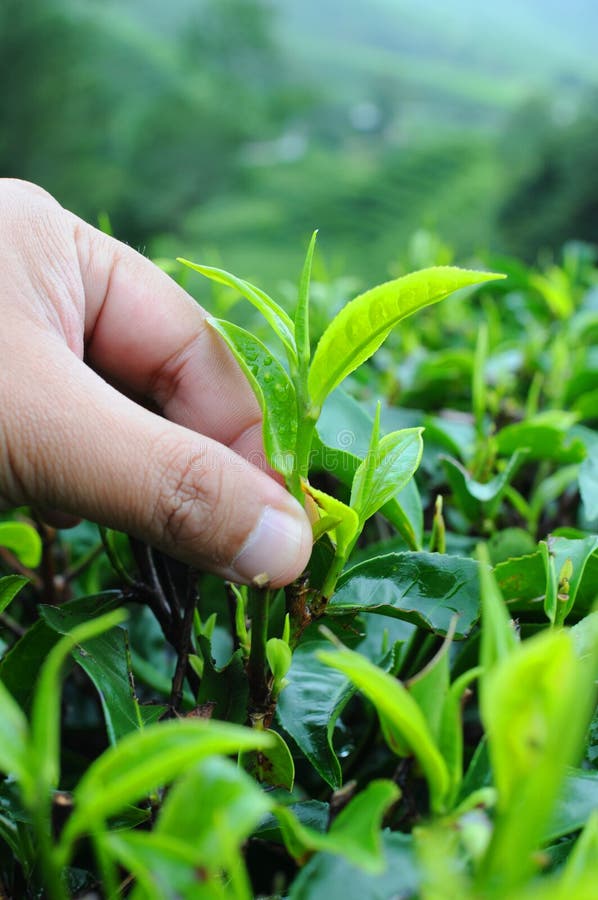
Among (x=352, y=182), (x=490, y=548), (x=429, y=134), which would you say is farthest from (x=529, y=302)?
(x=429, y=134)

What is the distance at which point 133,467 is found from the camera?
23.9 inches

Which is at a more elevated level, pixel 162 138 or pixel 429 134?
pixel 429 134

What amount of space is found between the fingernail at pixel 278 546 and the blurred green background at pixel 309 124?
834mm

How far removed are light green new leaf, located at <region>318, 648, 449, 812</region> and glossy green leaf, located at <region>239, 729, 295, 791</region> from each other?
0.46ft

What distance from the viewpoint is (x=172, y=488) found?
0.61 metres

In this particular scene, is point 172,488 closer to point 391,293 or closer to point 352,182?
point 391,293

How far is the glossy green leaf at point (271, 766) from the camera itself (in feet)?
1.73

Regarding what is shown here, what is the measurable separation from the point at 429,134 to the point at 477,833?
1596 centimetres

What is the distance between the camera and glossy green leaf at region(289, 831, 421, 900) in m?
0.37

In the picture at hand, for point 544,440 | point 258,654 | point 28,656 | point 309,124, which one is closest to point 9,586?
point 28,656

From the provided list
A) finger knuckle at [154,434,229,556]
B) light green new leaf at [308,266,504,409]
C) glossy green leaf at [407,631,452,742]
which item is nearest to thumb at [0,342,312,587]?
finger knuckle at [154,434,229,556]

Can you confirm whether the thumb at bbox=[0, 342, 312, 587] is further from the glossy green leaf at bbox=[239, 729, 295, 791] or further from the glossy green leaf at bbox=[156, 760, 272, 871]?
the glossy green leaf at bbox=[156, 760, 272, 871]

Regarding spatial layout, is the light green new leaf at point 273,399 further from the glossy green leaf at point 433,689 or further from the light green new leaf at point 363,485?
the glossy green leaf at point 433,689

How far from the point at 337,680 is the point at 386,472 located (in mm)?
174
